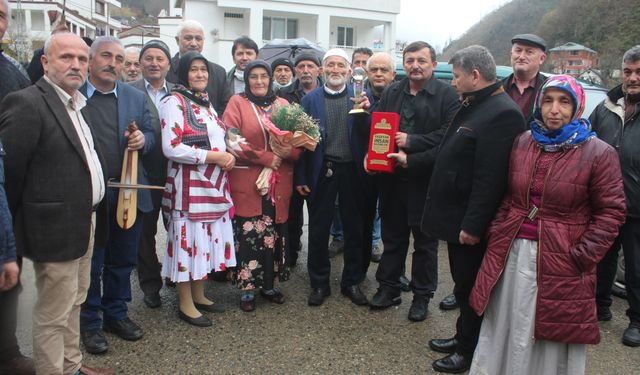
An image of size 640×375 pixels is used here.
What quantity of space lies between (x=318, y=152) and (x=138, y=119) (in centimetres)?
150

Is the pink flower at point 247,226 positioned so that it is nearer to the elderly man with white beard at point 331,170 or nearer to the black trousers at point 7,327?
the elderly man with white beard at point 331,170

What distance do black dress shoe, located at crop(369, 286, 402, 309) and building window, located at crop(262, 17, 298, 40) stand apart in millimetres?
29582

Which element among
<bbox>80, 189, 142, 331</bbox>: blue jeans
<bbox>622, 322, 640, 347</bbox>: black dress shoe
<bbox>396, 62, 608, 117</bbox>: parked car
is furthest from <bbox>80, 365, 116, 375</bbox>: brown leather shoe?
<bbox>396, 62, 608, 117</bbox>: parked car

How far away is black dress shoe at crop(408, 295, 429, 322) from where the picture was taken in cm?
402

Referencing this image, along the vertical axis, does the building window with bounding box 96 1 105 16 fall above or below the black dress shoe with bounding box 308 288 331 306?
above

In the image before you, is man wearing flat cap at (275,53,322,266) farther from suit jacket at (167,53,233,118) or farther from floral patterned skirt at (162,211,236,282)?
floral patterned skirt at (162,211,236,282)

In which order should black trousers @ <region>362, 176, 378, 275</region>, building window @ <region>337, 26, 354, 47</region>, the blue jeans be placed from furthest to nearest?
building window @ <region>337, 26, 354, 47</region> → black trousers @ <region>362, 176, 378, 275</region> → the blue jeans

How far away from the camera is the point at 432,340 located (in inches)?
143

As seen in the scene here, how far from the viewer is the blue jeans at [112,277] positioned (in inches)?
135

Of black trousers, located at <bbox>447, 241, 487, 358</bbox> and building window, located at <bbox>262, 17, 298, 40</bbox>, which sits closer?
black trousers, located at <bbox>447, 241, 487, 358</bbox>

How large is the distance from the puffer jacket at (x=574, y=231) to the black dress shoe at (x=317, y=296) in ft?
6.59

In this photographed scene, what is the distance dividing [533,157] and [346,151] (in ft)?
5.94

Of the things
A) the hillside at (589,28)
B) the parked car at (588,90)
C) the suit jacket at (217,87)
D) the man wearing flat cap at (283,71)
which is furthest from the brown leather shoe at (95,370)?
the hillside at (589,28)

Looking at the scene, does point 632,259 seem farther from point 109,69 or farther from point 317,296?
point 109,69
